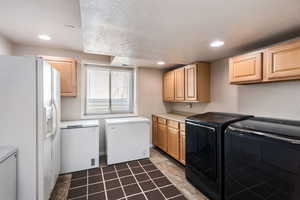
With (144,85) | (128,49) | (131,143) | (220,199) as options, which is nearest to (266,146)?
(220,199)

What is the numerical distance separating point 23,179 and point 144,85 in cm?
299

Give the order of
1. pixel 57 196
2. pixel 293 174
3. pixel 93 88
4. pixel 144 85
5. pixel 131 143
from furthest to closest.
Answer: pixel 144 85
pixel 93 88
pixel 131 143
pixel 57 196
pixel 293 174

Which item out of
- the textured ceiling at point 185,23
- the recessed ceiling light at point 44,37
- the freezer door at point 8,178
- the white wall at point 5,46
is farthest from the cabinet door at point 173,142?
the white wall at point 5,46

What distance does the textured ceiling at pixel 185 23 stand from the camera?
114cm

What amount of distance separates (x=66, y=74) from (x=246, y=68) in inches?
126

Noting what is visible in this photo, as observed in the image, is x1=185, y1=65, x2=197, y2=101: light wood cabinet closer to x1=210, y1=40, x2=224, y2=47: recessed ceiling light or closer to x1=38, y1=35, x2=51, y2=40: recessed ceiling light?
x1=210, y1=40, x2=224, y2=47: recessed ceiling light

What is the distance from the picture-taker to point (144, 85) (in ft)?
12.9

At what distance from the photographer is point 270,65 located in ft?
5.66

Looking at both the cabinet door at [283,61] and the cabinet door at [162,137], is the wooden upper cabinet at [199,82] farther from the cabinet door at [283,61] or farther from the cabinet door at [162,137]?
the cabinet door at [283,61]

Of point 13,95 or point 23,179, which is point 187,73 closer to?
point 13,95

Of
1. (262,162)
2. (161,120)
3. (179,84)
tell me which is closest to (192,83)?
(179,84)

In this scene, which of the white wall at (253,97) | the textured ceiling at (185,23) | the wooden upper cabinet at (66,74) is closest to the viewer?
the textured ceiling at (185,23)

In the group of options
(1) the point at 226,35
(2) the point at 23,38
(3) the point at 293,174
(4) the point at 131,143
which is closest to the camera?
(3) the point at 293,174

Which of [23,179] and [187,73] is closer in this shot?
[23,179]
